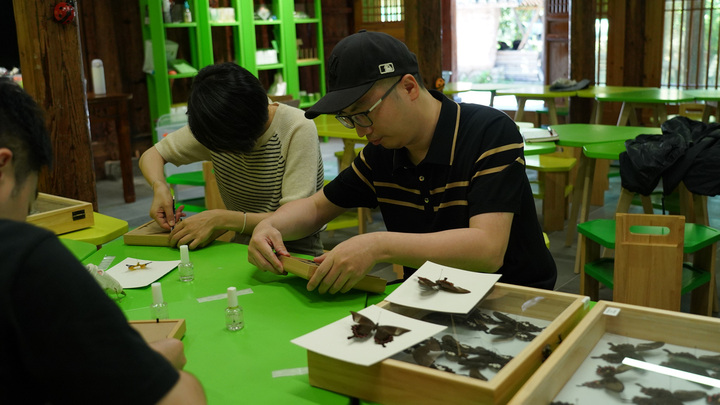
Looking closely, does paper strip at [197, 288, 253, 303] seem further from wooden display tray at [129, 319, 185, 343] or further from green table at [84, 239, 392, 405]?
wooden display tray at [129, 319, 185, 343]

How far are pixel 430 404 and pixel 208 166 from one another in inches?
107

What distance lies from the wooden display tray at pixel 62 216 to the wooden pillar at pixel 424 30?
10.9 feet

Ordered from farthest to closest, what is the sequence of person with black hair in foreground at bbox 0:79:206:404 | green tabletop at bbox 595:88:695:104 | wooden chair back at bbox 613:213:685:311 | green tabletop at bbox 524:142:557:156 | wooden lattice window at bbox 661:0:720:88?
wooden lattice window at bbox 661:0:720:88, green tabletop at bbox 595:88:695:104, green tabletop at bbox 524:142:557:156, wooden chair back at bbox 613:213:685:311, person with black hair in foreground at bbox 0:79:206:404

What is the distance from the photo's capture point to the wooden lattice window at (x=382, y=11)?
9320 mm

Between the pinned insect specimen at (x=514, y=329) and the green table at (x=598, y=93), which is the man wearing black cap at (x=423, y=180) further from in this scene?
the green table at (x=598, y=93)

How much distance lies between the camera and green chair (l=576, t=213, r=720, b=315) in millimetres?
3123

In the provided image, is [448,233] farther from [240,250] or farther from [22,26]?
[22,26]

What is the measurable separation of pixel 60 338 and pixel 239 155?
1774mm

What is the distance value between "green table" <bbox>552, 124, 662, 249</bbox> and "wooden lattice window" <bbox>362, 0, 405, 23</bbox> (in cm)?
500

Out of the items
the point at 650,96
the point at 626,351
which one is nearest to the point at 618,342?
the point at 626,351

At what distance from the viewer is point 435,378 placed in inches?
43.4

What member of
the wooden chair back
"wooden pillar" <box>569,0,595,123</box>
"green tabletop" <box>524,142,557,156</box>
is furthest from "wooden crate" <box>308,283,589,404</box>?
"wooden pillar" <box>569,0,595,123</box>

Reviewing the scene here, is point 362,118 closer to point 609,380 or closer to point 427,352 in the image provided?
point 427,352

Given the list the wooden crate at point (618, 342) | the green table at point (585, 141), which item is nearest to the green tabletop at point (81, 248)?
the wooden crate at point (618, 342)
